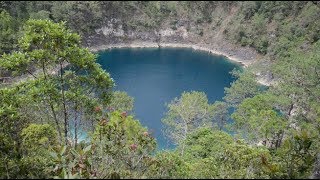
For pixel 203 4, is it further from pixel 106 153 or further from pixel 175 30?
pixel 106 153

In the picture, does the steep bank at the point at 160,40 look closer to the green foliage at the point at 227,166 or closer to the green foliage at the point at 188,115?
the green foliage at the point at 188,115

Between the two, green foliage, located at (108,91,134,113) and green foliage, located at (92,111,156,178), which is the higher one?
green foliage, located at (92,111,156,178)

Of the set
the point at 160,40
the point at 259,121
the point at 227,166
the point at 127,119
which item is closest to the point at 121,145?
the point at 127,119

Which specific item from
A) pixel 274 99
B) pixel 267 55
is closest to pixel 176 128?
pixel 274 99

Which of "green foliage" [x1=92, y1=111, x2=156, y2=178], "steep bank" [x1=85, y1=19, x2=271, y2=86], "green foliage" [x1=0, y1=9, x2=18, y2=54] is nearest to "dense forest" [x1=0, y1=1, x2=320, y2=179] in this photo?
"green foliage" [x1=92, y1=111, x2=156, y2=178]

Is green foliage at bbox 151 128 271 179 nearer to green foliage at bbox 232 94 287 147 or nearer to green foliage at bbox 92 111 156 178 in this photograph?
green foliage at bbox 92 111 156 178
